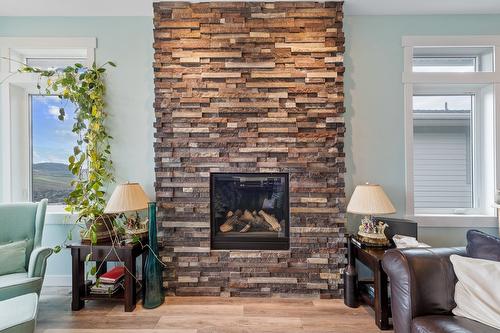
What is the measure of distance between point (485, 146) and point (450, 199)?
640mm

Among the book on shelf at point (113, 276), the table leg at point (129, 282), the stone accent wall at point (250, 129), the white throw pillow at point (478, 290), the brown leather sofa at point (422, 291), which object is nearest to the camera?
the white throw pillow at point (478, 290)

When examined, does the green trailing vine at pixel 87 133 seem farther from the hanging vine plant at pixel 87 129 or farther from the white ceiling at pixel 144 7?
the white ceiling at pixel 144 7

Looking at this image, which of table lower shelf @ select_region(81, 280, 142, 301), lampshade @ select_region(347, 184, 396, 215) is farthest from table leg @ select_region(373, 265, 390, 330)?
table lower shelf @ select_region(81, 280, 142, 301)

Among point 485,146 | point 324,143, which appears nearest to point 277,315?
point 324,143

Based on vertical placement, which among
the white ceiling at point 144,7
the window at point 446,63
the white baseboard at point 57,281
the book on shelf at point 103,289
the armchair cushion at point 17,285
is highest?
the white ceiling at point 144,7

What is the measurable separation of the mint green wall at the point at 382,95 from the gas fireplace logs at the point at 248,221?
31.9 inches

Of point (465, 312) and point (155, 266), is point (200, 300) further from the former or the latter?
point (465, 312)

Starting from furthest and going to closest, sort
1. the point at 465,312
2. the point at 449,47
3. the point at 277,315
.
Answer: the point at 449,47 → the point at 277,315 → the point at 465,312

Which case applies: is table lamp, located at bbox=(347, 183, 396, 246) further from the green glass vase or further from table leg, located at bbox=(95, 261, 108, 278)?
table leg, located at bbox=(95, 261, 108, 278)

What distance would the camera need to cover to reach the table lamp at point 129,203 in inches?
90.7

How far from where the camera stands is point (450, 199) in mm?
2834

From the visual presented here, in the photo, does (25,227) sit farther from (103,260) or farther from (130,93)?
(130,93)

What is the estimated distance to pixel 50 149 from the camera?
2969 millimetres

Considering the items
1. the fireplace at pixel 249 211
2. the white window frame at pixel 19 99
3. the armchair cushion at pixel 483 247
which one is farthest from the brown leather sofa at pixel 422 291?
the white window frame at pixel 19 99
